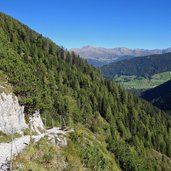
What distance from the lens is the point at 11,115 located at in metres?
73.6

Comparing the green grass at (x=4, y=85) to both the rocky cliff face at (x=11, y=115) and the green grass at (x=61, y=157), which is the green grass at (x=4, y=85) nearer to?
the rocky cliff face at (x=11, y=115)

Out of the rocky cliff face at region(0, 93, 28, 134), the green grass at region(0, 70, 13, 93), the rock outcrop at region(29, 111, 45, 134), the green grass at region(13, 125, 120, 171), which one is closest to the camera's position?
the green grass at region(13, 125, 120, 171)

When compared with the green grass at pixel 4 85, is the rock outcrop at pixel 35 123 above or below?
below

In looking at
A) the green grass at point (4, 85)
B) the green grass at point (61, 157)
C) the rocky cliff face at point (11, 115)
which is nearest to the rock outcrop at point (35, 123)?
the rocky cliff face at point (11, 115)

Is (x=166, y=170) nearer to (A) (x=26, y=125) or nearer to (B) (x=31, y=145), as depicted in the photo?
(A) (x=26, y=125)

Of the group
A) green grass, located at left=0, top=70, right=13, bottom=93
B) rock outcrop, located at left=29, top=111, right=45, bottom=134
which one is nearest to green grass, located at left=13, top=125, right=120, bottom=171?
rock outcrop, located at left=29, top=111, right=45, bottom=134

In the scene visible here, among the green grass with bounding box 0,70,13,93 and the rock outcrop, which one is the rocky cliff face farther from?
the rock outcrop

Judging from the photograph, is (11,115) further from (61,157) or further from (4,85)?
(61,157)

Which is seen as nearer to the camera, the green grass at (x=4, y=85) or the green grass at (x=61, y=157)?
the green grass at (x=61, y=157)

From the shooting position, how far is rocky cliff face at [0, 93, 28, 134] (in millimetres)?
69500

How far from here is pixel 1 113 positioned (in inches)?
2731

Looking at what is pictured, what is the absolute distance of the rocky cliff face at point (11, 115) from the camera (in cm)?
6950

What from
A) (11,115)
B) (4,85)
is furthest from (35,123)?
(4,85)

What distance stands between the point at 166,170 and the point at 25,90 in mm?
128205
